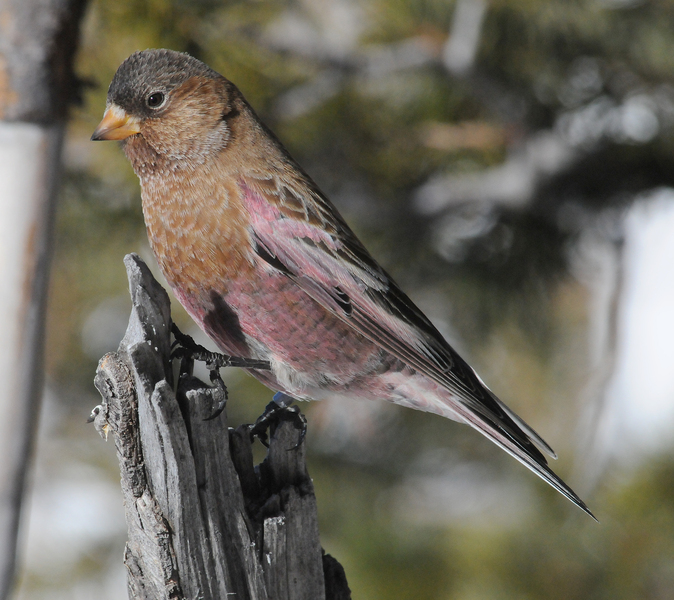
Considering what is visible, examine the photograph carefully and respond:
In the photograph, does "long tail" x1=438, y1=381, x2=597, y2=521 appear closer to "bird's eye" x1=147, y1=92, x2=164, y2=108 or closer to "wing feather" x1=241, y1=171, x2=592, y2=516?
"wing feather" x1=241, y1=171, x2=592, y2=516

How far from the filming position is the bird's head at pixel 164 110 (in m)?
1.80

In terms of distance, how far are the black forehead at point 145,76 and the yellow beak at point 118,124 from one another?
0.9 inches

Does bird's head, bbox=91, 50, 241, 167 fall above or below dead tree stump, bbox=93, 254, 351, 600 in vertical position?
above

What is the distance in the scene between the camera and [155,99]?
1.84 meters

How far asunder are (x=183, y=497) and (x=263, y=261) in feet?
2.20

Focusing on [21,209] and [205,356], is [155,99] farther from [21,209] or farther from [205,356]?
[205,356]

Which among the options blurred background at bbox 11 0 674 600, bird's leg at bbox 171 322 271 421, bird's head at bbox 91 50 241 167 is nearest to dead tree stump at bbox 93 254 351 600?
bird's leg at bbox 171 322 271 421

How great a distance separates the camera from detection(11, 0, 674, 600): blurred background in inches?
108

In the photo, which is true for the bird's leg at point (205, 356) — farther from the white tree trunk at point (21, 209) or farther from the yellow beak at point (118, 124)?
the yellow beak at point (118, 124)

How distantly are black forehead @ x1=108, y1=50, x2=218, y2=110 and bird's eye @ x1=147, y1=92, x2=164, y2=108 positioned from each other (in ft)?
0.05

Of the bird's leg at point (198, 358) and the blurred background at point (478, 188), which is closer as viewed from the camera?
the bird's leg at point (198, 358)

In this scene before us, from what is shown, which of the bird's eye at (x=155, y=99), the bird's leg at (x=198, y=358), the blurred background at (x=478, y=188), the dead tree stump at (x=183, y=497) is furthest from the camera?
the blurred background at (x=478, y=188)

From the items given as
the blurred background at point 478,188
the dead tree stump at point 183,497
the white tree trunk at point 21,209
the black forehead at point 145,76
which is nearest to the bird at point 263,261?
the black forehead at point 145,76

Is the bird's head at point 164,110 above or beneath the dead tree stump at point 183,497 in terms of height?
above
